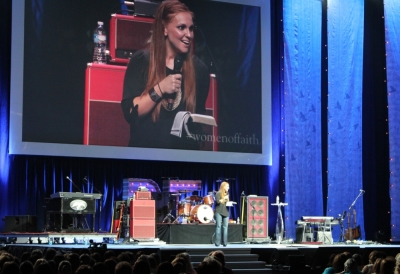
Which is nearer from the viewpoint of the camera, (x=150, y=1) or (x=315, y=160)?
(x=150, y=1)

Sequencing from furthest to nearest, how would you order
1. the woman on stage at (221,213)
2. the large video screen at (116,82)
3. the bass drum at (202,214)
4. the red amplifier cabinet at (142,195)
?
the large video screen at (116,82)
the bass drum at (202,214)
the red amplifier cabinet at (142,195)
the woman on stage at (221,213)

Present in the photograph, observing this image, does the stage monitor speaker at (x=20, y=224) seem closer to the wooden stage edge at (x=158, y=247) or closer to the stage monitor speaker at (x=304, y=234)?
the wooden stage edge at (x=158, y=247)

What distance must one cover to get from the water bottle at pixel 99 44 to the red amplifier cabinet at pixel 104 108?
14 centimetres

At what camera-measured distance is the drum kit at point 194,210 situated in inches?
552

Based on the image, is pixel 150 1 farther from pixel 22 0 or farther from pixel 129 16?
pixel 22 0

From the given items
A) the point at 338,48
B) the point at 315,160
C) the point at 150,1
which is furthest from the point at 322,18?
the point at 150,1

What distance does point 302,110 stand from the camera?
56.2ft

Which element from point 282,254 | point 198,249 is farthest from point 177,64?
point 282,254

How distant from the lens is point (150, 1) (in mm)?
15641

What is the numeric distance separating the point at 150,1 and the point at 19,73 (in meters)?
3.49

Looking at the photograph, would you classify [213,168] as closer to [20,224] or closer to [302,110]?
[302,110]

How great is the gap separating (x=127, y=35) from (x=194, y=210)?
4.31 meters

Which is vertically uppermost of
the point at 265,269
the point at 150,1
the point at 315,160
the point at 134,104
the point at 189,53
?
the point at 150,1

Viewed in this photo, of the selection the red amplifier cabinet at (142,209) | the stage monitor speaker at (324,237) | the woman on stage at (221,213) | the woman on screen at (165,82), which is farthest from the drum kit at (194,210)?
the stage monitor speaker at (324,237)
